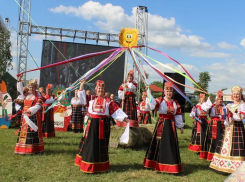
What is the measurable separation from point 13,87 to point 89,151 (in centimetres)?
1306

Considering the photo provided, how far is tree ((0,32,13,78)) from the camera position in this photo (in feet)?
43.2

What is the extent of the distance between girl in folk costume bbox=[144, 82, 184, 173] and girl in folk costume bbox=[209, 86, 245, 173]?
0.97 metres

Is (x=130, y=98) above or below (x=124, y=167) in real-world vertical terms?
above

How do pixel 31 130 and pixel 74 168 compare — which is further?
pixel 31 130

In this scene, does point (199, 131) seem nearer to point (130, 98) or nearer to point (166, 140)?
point (130, 98)

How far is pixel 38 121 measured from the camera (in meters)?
6.45

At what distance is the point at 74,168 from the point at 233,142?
341cm

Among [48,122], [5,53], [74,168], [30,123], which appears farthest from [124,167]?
[5,53]

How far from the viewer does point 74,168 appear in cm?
534

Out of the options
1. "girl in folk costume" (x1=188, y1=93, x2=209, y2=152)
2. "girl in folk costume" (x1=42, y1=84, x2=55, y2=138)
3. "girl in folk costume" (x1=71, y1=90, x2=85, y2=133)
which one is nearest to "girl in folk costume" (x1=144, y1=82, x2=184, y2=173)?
"girl in folk costume" (x1=188, y1=93, x2=209, y2=152)

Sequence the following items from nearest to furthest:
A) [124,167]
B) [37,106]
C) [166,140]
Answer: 1. [166,140]
2. [124,167]
3. [37,106]

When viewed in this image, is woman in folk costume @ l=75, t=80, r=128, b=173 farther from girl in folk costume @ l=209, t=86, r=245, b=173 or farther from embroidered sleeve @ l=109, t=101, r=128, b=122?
girl in folk costume @ l=209, t=86, r=245, b=173

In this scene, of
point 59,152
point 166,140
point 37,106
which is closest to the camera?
point 166,140

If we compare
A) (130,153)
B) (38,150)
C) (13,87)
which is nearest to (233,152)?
(130,153)
